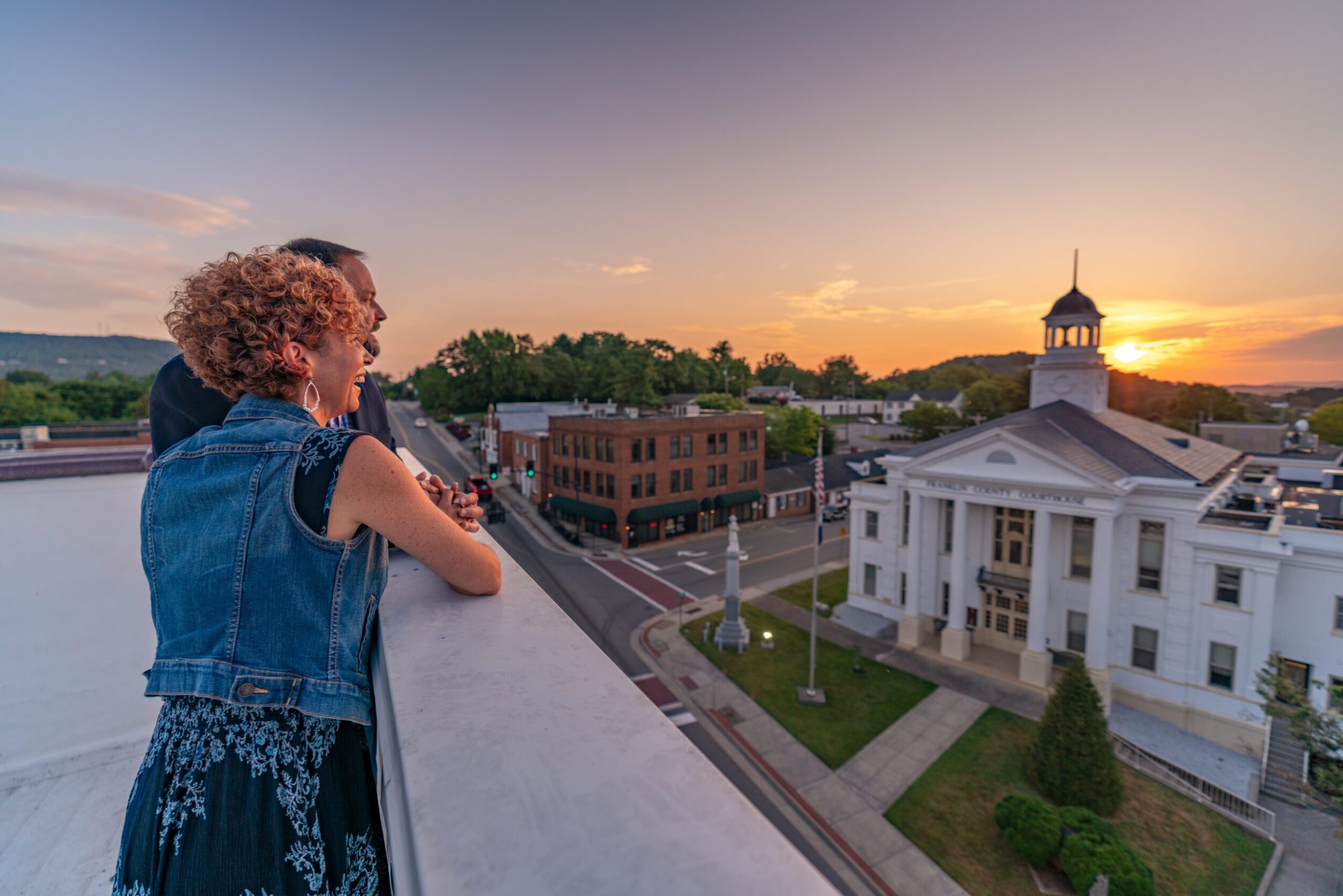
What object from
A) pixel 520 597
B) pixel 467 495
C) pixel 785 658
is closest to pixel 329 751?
pixel 520 597

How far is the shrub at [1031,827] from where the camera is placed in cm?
1198

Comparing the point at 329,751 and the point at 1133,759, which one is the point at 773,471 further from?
the point at 329,751

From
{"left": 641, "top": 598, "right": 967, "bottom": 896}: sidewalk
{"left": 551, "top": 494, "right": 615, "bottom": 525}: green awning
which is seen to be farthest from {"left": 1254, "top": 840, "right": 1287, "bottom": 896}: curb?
{"left": 551, "top": 494, "right": 615, "bottom": 525}: green awning

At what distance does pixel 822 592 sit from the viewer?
27672 millimetres

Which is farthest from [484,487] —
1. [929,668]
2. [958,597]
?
[958,597]

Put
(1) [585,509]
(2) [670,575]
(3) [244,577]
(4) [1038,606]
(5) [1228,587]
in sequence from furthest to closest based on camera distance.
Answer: (1) [585,509] → (2) [670,575] → (4) [1038,606] → (5) [1228,587] → (3) [244,577]

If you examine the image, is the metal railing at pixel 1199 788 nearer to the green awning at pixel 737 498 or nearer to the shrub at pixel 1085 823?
the shrub at pixel 1085 823

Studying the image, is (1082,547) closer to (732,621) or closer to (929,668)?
(929,668)

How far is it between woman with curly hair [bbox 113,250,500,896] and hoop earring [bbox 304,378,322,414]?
5.1 inches

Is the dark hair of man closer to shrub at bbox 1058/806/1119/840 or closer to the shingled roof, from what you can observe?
shrub at bbox 1058/806/1119/840

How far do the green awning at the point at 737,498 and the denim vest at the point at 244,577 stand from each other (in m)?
37.4

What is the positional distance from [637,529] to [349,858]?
33.5m

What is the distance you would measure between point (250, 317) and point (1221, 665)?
25.6m

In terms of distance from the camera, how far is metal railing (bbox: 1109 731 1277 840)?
14211 mm
